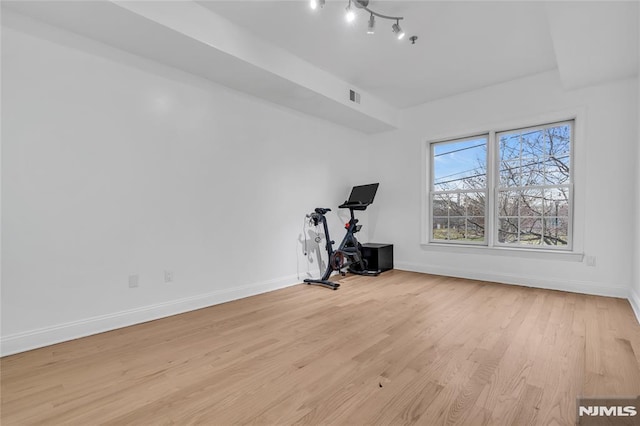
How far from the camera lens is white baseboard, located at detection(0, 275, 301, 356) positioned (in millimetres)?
2252

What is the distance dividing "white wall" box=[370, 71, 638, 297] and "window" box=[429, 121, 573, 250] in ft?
0.68

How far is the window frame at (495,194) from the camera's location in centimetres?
384

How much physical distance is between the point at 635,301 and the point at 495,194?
192cm

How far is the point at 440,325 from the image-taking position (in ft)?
8.84

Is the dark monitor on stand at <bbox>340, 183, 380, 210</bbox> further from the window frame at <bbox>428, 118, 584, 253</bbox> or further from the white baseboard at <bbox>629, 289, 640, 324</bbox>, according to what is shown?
the white baseboard at <bbox>629, 289, 640, 324</bbox>

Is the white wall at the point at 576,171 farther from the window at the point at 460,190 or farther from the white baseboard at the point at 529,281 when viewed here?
the window at the point at 460,190

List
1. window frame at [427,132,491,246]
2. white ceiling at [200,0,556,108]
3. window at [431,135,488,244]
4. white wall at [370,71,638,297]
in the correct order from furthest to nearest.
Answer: window at [431,135,488,244]
window frame at [427,132,491,246]
white wall at [370,71,638,297]
white ceiling at [200,0,556,108]

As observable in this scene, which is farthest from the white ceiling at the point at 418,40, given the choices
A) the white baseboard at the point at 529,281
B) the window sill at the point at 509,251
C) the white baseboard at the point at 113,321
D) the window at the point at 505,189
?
the white baseboard at the point at 113,321

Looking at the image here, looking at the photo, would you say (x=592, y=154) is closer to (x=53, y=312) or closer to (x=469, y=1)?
(x=469, y=1)

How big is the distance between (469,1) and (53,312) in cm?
437

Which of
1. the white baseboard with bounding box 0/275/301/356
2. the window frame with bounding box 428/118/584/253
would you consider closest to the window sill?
the window frame with bounding box 428/118/584/253

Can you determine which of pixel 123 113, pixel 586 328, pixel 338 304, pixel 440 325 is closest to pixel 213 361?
pixel 338 304

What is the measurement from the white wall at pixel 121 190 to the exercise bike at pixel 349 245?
58 centimetres

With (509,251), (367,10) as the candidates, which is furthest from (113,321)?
(509,251)
